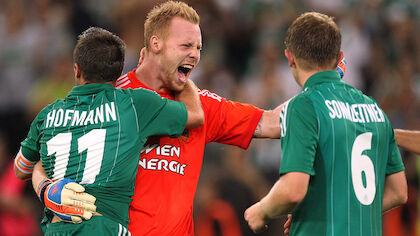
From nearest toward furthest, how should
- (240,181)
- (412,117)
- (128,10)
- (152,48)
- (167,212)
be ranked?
1. (167,212)
2. (152,48)
3. (240,181)
4. (412,117)
5. (128,10)

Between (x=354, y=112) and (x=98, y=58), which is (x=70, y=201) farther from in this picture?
(x=354, y=112)

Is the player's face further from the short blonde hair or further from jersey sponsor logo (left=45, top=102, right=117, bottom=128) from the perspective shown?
jersey sponsor logo (left=45, top=102, right=117, bottom=128)

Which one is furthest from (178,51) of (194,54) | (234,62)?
(234,62)

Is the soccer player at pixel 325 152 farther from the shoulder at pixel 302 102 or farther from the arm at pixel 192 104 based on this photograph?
the arm at pixel 192 104

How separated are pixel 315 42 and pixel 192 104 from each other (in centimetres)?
109

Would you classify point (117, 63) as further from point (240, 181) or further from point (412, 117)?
point (412, 117)

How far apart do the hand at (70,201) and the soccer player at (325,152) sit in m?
0.97

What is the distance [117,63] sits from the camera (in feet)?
13.3

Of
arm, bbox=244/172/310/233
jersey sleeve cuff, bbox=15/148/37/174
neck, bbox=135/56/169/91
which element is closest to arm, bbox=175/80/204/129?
neck, bbox=135/56/169/91

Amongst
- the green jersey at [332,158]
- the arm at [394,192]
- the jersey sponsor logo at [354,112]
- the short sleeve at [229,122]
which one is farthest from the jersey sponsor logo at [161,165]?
the arm at [394,192]

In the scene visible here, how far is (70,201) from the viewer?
368cm

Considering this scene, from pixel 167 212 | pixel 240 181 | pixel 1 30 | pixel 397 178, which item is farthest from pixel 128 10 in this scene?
pixel 397 178

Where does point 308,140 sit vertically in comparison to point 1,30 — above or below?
below

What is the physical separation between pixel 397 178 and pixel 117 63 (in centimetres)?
194
